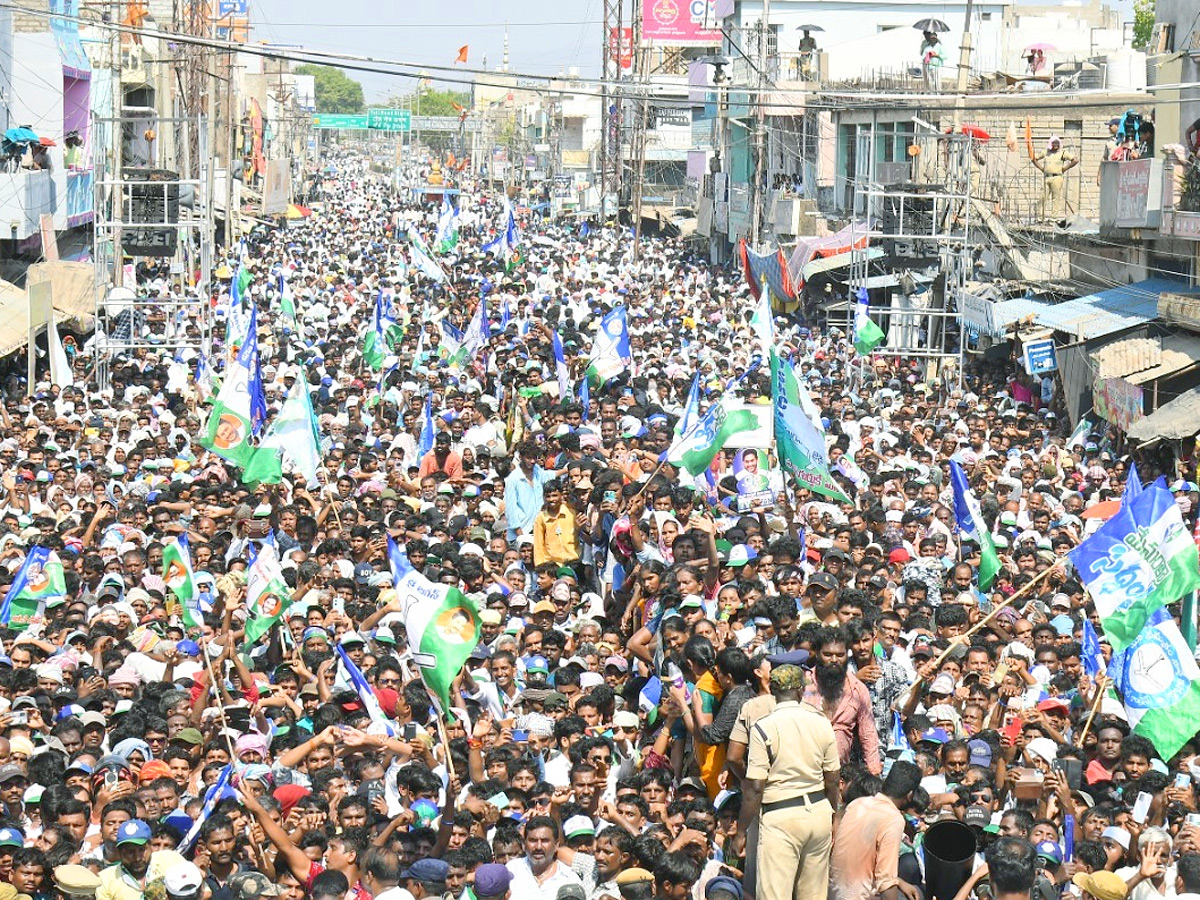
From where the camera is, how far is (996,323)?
83.5 ft

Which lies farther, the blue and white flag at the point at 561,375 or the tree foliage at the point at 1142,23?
the tree foliage at the point at 1142,23

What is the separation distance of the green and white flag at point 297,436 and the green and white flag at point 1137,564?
653 cm

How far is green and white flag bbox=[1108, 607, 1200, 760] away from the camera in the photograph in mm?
8305

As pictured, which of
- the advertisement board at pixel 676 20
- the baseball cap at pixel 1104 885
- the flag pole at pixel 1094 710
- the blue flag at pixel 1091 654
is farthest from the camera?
the advertisement board at pixel 676 20

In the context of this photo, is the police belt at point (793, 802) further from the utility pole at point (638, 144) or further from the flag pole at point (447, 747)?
the utility pole at point (638, 144)

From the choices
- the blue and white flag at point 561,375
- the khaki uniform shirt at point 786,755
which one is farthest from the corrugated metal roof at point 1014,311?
the khaki uniform shirt at point 786,755

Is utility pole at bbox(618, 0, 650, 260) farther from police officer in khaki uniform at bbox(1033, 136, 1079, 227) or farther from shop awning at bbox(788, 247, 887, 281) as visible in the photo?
police officer in khaki uniform at bbox(1033, 136, 1079, 227)

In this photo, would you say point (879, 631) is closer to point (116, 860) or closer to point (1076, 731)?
point (1076, 731)

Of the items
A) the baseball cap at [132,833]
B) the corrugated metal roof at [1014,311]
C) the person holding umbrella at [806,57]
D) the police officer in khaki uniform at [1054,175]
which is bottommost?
the baseball cap at [132,833]

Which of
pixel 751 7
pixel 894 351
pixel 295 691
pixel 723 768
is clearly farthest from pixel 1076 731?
pixel 751 7

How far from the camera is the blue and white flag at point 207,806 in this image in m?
7.39

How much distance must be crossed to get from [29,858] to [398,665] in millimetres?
2721

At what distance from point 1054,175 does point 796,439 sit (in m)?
19.9

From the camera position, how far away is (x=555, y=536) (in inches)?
495
